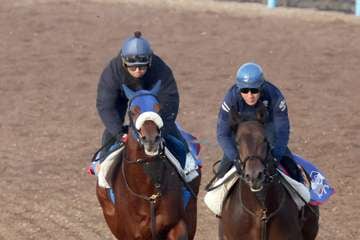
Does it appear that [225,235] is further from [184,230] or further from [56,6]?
[56,6]

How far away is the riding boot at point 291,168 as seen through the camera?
34.9ft

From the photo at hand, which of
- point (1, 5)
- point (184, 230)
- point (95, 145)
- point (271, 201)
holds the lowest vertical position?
point (1, 5)

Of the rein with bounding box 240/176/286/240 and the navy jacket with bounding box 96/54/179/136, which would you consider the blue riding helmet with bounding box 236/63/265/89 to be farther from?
the navy jacket with bounding box 96/54/179/136

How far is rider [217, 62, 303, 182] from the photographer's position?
9781mm

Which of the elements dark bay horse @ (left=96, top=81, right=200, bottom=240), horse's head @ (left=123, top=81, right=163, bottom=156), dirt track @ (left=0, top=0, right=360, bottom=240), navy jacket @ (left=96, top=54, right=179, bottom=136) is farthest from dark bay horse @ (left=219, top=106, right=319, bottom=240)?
dirt track @ (left=0, top=0, right=360, bottom=240)

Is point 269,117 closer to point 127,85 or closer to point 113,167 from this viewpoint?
point 127,85

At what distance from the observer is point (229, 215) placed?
32.9 feet

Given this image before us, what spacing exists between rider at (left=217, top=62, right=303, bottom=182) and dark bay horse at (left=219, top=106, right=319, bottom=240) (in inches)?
14.4

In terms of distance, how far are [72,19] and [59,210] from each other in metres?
14.0

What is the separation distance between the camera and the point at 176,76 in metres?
21.6

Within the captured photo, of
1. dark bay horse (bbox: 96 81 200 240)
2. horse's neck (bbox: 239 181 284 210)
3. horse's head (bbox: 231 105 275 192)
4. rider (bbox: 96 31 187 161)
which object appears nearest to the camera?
horse's head (bbox: 231 105 275 192)

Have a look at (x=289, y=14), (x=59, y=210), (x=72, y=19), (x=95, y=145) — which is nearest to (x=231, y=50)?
(x=289, y=14)

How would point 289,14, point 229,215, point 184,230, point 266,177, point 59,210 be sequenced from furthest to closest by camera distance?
1. point 289,14
2. point 59,210
3. point 184,230
4. point 229,215
5. point 266,177

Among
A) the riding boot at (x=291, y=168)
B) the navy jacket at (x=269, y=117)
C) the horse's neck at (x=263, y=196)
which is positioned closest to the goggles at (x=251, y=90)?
the navy jacket at (x=269, y=117)
